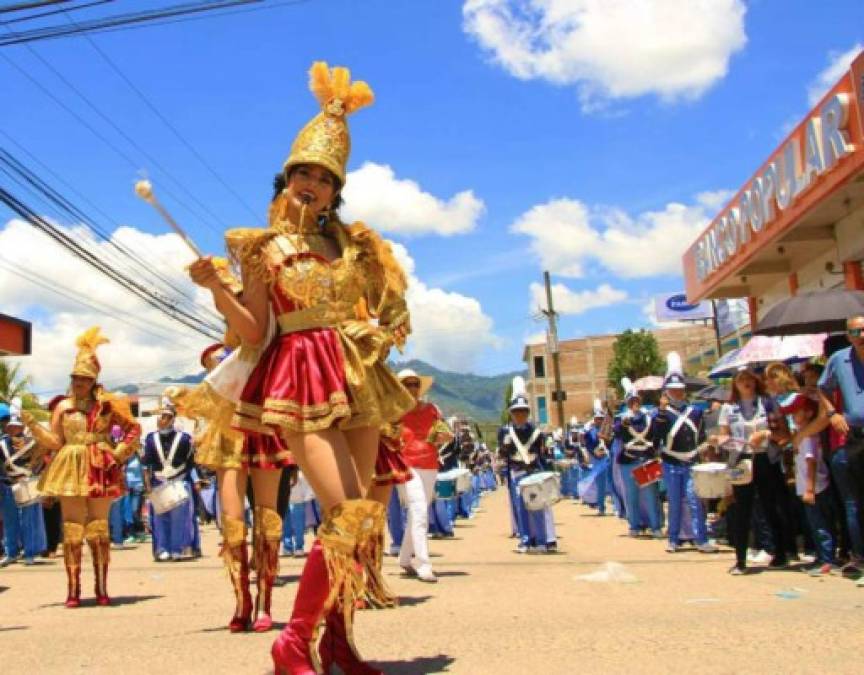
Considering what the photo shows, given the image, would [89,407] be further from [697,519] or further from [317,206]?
[697,519]

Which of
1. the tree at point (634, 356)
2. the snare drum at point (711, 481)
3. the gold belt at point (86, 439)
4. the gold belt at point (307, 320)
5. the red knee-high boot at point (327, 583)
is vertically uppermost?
the tree at point (634, 356)

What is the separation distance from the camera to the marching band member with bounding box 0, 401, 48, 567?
43.3 ft

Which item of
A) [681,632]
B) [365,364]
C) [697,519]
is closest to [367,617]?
[681,632]

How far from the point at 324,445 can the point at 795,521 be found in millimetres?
6794

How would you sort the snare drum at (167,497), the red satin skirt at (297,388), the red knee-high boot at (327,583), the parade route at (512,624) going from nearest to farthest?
the red knee-high boot at (327,583) → the red satin skirt at (297,388) → the parade route at (512,624) → the snare drum at (167,497)

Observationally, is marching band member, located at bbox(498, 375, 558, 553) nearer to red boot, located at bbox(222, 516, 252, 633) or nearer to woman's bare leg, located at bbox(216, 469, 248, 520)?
woman's bare leg, located at bbox(216, 469, 248, 520)

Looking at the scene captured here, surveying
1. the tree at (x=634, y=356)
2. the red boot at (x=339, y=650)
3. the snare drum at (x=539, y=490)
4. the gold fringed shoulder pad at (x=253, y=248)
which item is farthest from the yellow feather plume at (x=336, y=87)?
the tree at (x=634, y=356)

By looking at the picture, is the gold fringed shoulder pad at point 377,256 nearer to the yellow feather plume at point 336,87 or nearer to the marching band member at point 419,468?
the yellow feather plume at point 336,87

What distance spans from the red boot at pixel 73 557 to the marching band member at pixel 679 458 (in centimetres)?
659

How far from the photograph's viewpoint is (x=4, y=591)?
9.04 meters

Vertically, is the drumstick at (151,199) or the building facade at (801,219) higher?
the building facade at (801,219)

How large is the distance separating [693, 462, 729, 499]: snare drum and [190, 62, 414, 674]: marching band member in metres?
6.20

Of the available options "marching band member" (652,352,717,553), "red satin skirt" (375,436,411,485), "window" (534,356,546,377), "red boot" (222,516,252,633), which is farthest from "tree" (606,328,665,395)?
"red boot" (222,516,252,633)

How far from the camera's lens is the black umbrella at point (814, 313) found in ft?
34.0
